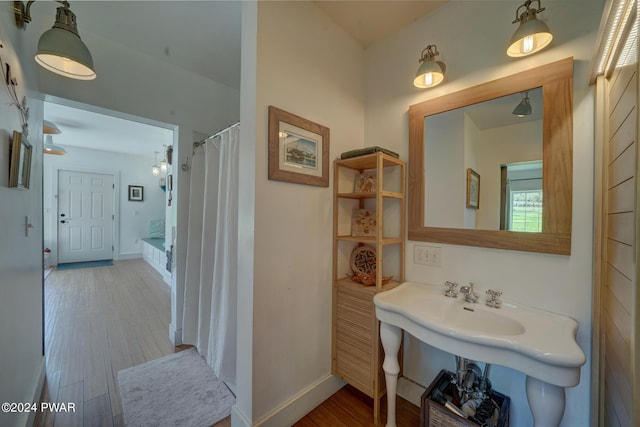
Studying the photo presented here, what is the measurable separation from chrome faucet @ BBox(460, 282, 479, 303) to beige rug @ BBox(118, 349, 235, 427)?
5.47 ft

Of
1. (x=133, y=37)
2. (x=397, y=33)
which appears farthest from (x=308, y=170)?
(x=133, y=37)

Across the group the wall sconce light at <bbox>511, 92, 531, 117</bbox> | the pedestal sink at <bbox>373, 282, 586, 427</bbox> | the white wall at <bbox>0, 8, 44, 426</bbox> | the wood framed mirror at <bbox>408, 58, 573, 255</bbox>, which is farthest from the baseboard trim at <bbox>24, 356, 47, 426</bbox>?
the wall sconce light at <bbox>511, 92, 531, 117</bbox>

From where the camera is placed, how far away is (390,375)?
4.40ft

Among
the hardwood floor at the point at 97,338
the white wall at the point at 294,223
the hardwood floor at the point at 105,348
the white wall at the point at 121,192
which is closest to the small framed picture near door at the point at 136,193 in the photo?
the white wall at the point at 121,192

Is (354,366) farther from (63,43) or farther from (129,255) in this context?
(129,255)

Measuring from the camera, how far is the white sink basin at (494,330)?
85cm

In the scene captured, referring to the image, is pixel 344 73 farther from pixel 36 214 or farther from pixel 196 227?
pixel 36 214

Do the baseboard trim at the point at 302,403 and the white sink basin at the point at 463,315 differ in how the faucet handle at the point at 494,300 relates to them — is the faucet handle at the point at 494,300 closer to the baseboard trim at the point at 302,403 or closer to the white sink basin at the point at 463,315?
the white sink basin at the point at 463,315

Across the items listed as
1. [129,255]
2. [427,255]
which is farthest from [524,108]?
[129,255]

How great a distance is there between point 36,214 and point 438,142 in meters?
2.88

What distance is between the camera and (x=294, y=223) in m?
1.46

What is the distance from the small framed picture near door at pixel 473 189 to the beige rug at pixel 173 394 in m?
2.05

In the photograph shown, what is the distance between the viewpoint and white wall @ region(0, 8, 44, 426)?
1.03 meters

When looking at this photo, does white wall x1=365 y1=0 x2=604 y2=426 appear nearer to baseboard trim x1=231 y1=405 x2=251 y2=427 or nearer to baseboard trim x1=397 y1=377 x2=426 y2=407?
baseboard trim x1=397 y1=377 x2=426 y2=407
